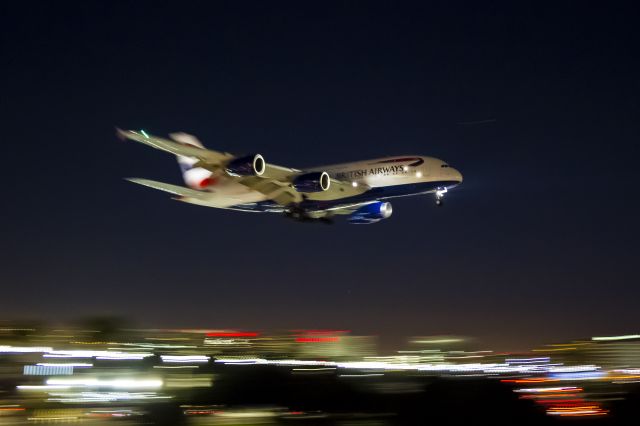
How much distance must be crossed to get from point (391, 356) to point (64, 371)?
2895 inches

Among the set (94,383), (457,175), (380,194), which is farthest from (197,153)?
(94,383)

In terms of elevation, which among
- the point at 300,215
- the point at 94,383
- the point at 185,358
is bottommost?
the point at 94,383

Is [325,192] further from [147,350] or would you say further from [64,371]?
[147,350]

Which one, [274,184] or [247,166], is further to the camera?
[274,184]

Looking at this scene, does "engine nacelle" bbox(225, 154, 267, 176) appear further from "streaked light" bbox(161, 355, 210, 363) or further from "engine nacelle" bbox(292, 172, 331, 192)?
"streaked light" bbox(161, 355, 210, 363)

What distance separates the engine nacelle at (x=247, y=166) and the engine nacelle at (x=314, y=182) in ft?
13.1

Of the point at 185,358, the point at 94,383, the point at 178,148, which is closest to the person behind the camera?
the point at 178,148

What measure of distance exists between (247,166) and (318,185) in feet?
19.5

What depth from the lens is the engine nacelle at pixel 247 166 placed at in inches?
2037

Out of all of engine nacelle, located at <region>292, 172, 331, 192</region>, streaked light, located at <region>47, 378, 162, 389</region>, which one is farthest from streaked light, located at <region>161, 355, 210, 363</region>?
engine nacelle, located at <region>292, 172, 331, 192</region>

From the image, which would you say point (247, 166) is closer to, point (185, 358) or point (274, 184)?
point (274, 184)

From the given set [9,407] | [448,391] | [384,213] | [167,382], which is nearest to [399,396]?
[448,391]

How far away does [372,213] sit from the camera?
196 ft

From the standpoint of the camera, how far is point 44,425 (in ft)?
122
